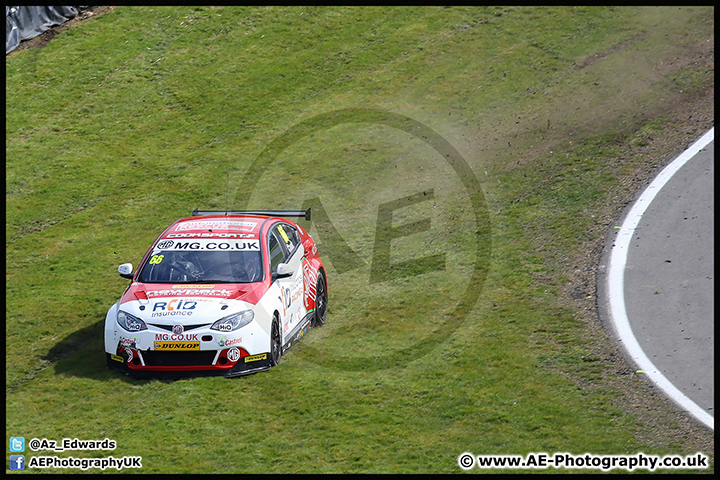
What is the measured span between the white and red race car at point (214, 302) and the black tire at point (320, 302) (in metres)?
0.06

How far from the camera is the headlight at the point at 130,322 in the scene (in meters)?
8.55

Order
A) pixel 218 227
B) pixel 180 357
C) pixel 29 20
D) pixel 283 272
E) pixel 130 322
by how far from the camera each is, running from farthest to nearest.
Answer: pixel 29 20, pixel 218 227, pixel 283 272, pixel 130 322, pixel 180 357

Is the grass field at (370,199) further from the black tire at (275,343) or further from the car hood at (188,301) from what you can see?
the car hood at (188,301)

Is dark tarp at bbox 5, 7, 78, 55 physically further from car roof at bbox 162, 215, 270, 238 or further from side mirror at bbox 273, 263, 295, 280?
side mirror at bbox 273, 263, 295, 280

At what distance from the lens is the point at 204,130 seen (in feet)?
61.8

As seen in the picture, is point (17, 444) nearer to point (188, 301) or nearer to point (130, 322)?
point (130, 322)

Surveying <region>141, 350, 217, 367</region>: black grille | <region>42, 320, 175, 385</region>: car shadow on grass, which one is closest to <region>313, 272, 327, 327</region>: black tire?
<region>141, 350, 217, 367</region>: black grille

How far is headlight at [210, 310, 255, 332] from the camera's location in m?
8.50

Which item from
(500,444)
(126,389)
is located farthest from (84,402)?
(500,444)

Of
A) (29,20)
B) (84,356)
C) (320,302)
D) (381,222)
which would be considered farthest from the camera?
(29,20)

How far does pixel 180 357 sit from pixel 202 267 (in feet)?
4.61

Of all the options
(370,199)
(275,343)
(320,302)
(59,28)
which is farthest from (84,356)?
(59,28)

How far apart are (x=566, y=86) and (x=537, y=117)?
5.72 feet

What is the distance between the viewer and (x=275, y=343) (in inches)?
357
